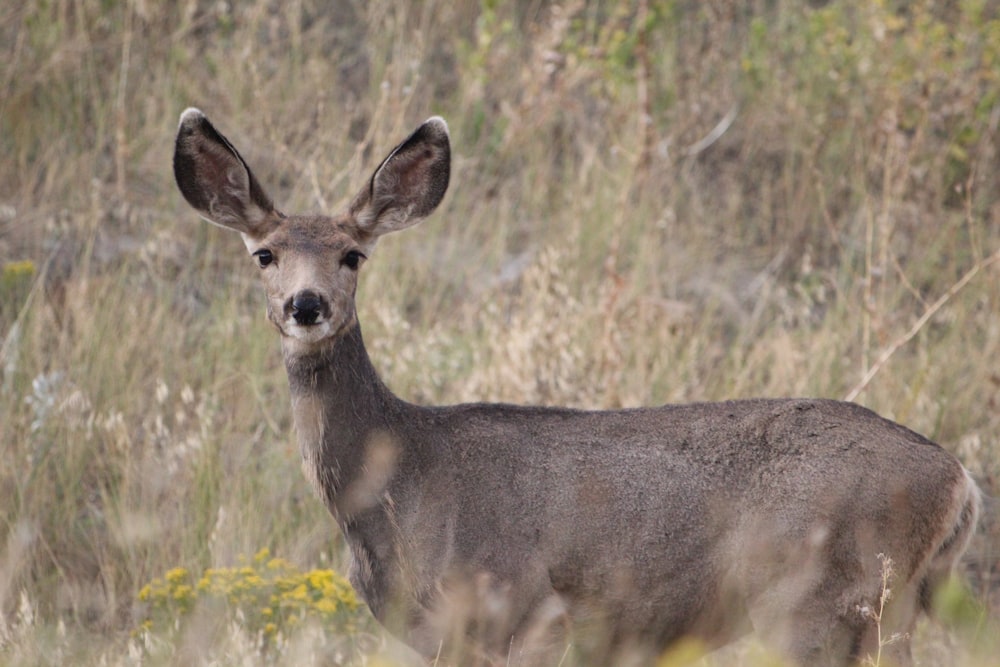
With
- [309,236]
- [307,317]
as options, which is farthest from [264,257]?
[307,317]

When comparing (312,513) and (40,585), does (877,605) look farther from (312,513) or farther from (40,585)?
(40,585)

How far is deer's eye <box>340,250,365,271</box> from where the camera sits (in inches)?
192

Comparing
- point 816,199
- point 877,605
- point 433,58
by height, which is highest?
point 433,58

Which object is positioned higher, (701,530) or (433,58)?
(433,58)

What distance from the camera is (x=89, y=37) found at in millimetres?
9227

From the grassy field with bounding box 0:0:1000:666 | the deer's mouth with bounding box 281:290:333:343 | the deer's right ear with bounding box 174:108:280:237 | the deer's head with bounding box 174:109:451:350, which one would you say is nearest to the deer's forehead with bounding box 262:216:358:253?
the deer's head with bounding box 174:109:451:350

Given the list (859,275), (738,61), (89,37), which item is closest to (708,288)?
(859,275)

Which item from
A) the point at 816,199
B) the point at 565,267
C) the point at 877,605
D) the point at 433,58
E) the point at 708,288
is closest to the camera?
the point at 877,605

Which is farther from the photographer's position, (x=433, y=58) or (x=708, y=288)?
(x=433, y=58)

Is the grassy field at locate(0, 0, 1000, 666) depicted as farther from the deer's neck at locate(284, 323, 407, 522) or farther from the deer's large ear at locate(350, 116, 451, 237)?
the deer's large ear at locate(350, 116, 451, 237)

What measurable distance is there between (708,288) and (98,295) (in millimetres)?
3667

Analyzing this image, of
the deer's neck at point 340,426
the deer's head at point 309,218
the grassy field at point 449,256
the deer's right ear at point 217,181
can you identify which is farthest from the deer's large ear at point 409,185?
the grassy field at point 449,256

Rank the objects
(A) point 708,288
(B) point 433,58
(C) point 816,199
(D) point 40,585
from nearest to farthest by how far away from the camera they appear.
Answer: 1. (D) point 40,585
2. (A) point 708,288
3. (C) point 816,199
4. (B) point 433,58

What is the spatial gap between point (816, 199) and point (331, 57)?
11.3 feet
